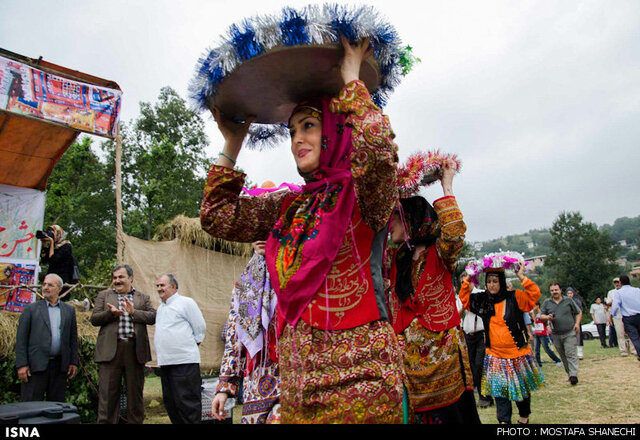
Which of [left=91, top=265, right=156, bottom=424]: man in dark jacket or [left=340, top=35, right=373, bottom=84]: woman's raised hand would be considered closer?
[left=340, top=35, right=373, bottom=84]: woman's raised hand

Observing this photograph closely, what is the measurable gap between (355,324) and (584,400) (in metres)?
7.43

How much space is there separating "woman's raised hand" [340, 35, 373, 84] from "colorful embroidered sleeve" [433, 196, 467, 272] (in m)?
2.18

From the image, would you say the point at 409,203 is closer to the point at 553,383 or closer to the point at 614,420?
the point at 614,420

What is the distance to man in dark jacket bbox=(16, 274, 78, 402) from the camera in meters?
5.55

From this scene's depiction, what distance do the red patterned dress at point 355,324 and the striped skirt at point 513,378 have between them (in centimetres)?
479

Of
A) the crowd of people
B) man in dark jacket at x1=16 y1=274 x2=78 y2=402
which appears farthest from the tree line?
the crowd of people

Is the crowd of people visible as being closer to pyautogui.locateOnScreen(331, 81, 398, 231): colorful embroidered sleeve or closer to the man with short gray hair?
pyautogui.locateOnScreen(331, 81, 398, 231): colorful embroidered sleeve

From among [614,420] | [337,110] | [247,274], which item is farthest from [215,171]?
[614,420]

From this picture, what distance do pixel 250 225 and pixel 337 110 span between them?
0.81 metres

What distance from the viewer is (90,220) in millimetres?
26328

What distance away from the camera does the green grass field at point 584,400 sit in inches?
240

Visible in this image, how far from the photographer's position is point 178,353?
19.4 feet

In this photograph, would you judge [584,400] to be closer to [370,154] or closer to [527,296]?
[527,296]

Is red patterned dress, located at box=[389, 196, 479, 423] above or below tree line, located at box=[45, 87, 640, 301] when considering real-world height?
below
